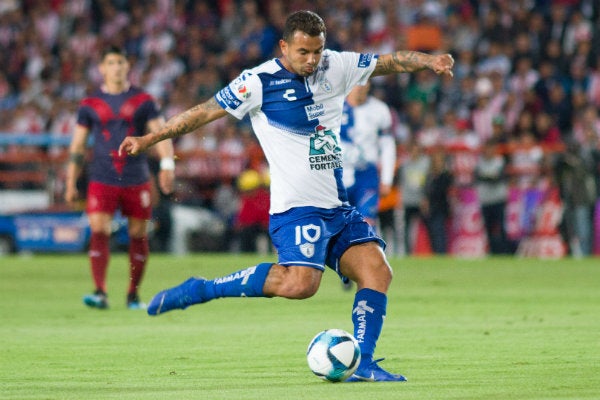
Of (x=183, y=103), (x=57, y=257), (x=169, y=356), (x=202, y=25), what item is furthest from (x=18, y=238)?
(x=169, y=356)

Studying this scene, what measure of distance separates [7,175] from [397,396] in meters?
19.9

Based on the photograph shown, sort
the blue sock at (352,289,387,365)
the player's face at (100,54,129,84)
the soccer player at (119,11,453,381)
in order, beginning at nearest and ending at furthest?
the blue sock at (352,289,387,365) < the soccer player at (119,11,453,381) < the player's face at (100,54,129,84)

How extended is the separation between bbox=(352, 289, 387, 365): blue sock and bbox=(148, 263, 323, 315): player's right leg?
0.30m

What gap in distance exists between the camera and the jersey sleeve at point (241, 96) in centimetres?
809

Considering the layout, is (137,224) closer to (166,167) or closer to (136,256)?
(136,256)

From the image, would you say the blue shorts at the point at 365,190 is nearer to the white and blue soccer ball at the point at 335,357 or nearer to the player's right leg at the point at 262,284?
the player's right leg at the point at 262,284

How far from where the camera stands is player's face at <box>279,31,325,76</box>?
7965 mm

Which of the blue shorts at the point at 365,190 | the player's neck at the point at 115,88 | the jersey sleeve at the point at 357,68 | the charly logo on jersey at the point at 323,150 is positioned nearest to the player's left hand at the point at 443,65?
the jersey sleeve at the point at 357,68

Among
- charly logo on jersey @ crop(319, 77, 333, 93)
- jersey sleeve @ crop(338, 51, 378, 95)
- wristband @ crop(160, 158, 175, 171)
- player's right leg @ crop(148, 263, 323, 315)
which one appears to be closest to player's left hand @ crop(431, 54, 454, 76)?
jersey sleeve @ crop(338, 51, 378, 95)

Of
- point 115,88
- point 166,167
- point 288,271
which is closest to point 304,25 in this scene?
point 288,271

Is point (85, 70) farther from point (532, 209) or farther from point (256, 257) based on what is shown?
point (532, 209)

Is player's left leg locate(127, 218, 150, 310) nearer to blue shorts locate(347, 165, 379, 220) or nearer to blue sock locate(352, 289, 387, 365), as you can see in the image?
blue shorts locate(347, 165, 379, 220)

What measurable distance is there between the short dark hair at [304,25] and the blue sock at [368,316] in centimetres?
160

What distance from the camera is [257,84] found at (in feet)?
26.7
